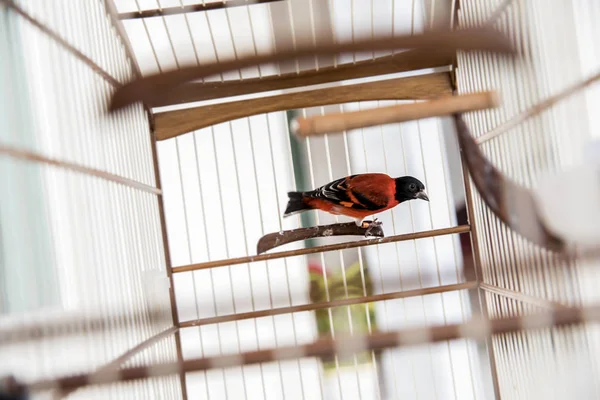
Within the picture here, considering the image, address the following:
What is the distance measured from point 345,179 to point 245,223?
54 cm

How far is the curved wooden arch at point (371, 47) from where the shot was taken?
2.83 ft

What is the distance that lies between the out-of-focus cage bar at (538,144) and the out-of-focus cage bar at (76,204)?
1.05 meters

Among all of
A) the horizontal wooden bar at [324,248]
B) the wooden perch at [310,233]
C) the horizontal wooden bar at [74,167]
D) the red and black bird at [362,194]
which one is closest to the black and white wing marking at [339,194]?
the red and black bird at [362,194]

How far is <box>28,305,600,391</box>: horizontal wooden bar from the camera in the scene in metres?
0.76

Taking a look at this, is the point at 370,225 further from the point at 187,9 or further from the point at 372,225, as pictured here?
the point at 187,9

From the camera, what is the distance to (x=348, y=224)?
7.32 ft

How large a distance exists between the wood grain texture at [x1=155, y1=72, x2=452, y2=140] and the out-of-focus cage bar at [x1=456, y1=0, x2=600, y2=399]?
178 millimetres

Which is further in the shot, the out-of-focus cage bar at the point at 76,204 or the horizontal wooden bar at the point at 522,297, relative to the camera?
the horizontal wooden bar at the point at 522,297

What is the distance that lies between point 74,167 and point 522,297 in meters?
1.46

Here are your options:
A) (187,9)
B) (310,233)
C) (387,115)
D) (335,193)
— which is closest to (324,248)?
(310,233)

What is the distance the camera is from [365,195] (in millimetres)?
2117

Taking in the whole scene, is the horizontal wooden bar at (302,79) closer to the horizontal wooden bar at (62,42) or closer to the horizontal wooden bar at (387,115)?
the horizontal wooden bar at (62,42)

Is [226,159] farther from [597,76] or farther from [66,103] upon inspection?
[597,76]

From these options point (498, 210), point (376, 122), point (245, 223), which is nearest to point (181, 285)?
point (245, 223)
